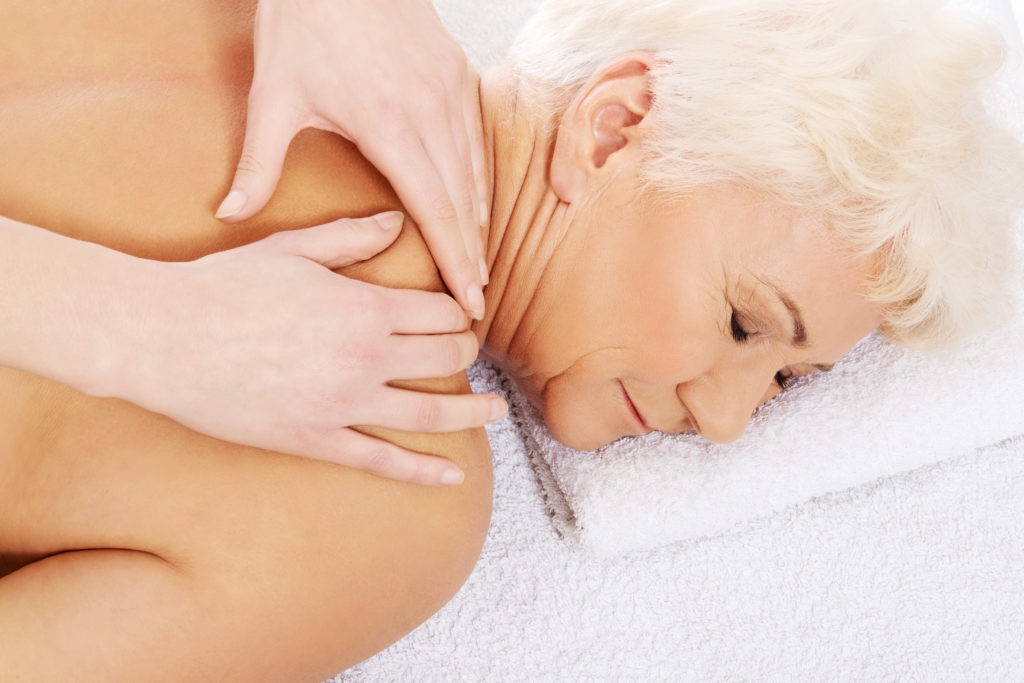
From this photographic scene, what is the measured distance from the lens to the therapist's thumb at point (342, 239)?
90 cm

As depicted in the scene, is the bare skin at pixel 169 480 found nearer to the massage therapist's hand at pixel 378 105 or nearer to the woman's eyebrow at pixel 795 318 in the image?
the massage therapist's hand at pixel 378 105

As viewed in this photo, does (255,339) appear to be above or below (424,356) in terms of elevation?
above

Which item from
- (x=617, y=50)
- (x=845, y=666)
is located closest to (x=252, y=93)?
(x=617, y=50)

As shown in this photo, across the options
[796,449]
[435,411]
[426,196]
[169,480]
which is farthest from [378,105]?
[796,449]

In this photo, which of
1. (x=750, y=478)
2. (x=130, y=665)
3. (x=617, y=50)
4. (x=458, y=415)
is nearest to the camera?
(x=130, y=665)

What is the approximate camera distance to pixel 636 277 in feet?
3.43

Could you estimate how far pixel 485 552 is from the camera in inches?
49.2

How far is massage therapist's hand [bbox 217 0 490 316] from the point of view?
0.94m

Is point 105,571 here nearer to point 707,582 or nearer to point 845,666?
point 707,582

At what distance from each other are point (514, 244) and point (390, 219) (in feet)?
0.66

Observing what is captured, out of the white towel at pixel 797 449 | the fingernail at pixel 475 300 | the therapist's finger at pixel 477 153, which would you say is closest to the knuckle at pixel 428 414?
the fingernail at pixel 475 300

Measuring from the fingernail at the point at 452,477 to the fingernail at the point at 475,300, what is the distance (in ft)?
0.61

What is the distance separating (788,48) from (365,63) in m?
0.47

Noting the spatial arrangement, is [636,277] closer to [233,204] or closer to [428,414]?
[428,414]
